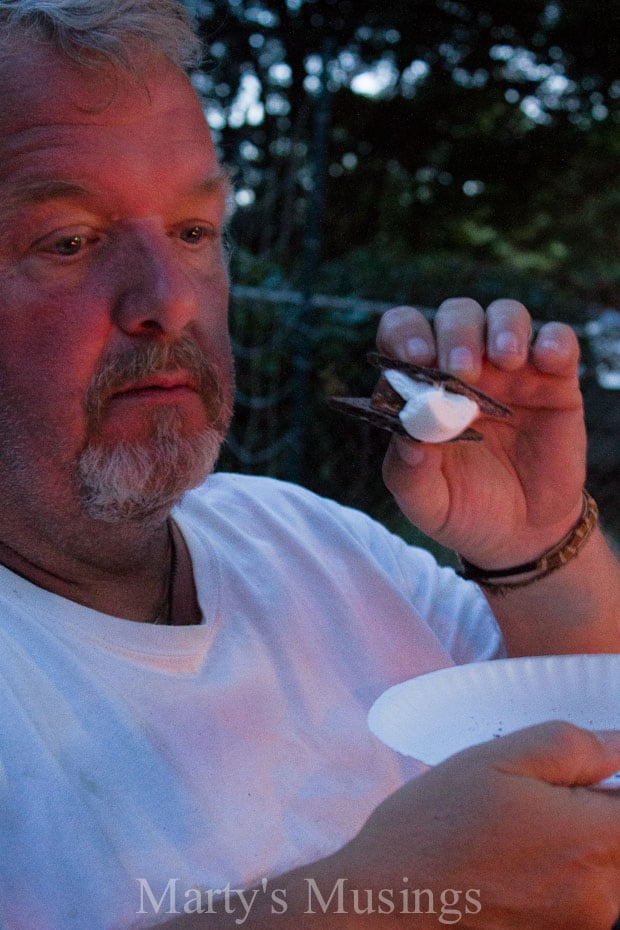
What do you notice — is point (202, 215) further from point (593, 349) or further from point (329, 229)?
point (329, 229)

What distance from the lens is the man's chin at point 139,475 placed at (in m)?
1.51

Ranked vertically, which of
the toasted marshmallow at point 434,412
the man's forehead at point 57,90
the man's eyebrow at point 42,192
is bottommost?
the toasted marshmallow at point 434,412

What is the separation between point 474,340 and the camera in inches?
65.9

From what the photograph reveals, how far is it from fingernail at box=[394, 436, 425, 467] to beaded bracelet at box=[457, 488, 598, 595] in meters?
0.26

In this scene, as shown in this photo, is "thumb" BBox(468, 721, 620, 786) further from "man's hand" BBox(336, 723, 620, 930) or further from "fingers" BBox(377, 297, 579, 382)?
"fingers" BBox(377, 297, 579, 382)

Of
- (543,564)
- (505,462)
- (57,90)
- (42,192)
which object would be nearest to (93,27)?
(57,90)

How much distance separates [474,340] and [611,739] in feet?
2.64

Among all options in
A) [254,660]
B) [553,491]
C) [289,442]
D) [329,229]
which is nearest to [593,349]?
[289,442]

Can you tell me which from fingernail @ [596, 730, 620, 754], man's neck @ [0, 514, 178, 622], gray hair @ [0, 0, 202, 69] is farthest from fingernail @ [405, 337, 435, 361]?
fingernail @ [596, 730, 620, 754]

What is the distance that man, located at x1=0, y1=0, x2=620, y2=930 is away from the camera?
1.02m

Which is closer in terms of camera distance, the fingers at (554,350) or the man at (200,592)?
the man at (200,592)

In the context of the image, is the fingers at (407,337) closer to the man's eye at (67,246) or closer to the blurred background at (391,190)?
the man's eye at (67,246)

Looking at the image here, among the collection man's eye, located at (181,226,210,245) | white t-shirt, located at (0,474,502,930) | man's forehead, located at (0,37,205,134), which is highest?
man's forehead, located at (0,37,205,134)

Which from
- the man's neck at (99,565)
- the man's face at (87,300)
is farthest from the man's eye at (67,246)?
the man's neck at (99,565)
